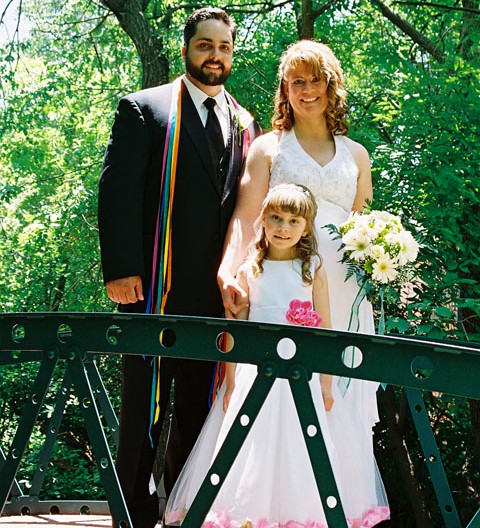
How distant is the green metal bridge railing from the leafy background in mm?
1861

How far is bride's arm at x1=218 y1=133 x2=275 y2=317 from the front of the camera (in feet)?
12.6

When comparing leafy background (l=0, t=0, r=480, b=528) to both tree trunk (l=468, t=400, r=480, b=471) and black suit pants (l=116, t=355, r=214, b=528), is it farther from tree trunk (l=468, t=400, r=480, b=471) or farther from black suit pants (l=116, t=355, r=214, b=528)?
black suit pants (l=116, t=355, r=214, b=528)

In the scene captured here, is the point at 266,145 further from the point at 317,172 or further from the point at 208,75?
the point at 208,75

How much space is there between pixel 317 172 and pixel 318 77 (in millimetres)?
389

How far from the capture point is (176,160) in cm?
392

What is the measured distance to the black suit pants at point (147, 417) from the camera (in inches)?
153

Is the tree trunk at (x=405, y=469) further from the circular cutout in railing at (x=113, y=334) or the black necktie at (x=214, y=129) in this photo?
the circular cutout in railing at (x=113, y=334)

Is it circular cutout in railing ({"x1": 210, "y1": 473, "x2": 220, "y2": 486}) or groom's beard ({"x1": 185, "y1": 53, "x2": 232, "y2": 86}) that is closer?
circular cutout in railing ({"x1": 210, "y1": 473, "x2": 220, "y2": 486})

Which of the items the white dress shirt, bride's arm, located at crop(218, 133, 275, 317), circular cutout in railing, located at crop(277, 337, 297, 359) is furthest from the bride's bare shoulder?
circular cutout in railing, located at crop(277, 337, 297, 359)

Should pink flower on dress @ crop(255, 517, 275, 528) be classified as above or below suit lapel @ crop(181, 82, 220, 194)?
below

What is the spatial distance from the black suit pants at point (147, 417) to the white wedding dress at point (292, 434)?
129 mm

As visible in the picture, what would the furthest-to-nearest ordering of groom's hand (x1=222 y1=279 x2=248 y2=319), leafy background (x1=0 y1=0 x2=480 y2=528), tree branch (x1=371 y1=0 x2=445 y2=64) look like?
tree branch (x1=371 y1=0 x2=445 y2=64), leafy background (x1=0 y1=0 x2=480 y2=528), groom's hand (x1=222 y1=279 x2=248 y2=319)

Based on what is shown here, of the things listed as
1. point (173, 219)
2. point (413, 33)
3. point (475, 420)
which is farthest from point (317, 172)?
point (413, 33)

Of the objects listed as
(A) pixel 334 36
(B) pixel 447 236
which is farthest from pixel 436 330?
(A) pixel 334 36
